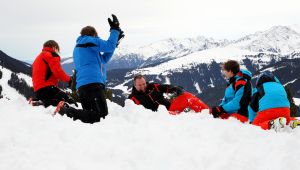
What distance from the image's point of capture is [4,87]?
136m

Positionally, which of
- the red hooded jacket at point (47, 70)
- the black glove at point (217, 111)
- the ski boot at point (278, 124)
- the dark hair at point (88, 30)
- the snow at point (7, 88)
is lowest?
the snow at point (7, 88)

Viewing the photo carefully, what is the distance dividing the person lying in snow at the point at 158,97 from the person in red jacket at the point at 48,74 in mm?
2177

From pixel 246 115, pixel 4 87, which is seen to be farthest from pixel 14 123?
pixel 4 87

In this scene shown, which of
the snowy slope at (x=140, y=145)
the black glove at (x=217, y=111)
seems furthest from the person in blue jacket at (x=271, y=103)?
the black glove at (x=217, y=111)

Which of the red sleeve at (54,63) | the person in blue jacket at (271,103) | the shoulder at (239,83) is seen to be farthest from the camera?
the red sleeve at (54,63)

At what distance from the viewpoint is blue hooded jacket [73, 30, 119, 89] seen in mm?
8227

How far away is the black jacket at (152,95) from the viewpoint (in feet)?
35.9

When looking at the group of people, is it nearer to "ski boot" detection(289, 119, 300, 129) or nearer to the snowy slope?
"ski boot" detection(289, 119, 300, 129)

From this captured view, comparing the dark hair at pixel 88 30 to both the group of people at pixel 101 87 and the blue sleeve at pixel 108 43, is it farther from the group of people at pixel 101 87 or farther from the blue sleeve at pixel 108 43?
the blue sleeve at pixel 108 43

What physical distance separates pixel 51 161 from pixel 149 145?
5.39 ft

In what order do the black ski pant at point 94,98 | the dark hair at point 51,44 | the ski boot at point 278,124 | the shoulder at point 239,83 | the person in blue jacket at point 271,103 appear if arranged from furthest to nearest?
the dark hair at point 51,44, the shoulder at point 239,83, the black ski pant at point 94,98, the person in blue jacket at point 271,103, the ski boot at point 278,124

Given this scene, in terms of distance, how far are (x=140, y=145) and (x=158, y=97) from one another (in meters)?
5.06

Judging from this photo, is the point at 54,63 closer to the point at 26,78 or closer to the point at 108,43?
the point at 108,43

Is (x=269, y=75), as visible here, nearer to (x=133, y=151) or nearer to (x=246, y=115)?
(x=246, y=115)
